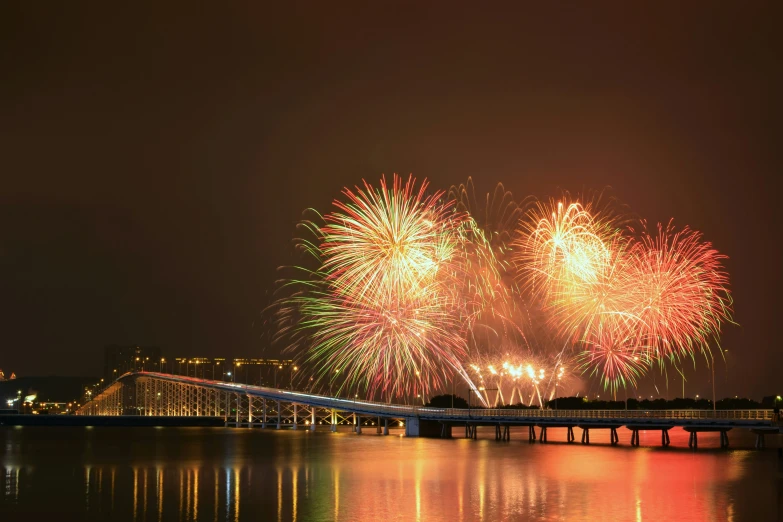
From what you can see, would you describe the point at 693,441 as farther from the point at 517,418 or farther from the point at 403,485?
the point at 403,485

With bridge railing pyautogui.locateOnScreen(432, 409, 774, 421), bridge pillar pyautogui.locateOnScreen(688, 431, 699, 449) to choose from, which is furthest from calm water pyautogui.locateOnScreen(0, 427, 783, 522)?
bridge railing pyautogui.locateOnScreen(432, 409, 774, 421)

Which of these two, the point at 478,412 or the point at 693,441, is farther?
the point at 478,412

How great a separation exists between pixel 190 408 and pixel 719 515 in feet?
490

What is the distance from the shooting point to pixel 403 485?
4897 centimetres

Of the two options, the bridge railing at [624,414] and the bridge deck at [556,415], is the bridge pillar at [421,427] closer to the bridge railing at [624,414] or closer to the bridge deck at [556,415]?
the bridge deck at [556,415]

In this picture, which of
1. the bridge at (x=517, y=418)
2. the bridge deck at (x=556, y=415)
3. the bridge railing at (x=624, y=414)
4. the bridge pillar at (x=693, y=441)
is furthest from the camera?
the bridge pillar at (x=693, y=441)

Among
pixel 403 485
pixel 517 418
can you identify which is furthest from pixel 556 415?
pixel 403 485

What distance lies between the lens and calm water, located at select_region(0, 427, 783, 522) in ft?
Result: 130

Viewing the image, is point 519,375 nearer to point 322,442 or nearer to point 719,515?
point 322,442

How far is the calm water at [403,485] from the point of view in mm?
39500

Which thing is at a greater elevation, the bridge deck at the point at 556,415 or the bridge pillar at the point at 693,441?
the bridge deck at the point at 556,415

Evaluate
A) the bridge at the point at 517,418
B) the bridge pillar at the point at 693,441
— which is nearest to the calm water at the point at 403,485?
the bridge pillar at the point at 693,441

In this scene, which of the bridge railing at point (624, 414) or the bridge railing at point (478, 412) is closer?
the bridge railing at point (624, 414)

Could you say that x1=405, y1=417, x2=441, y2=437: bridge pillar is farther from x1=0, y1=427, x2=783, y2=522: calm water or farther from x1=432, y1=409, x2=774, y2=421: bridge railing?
x1=0, y1=427, x2=783, y2=522: calm water
